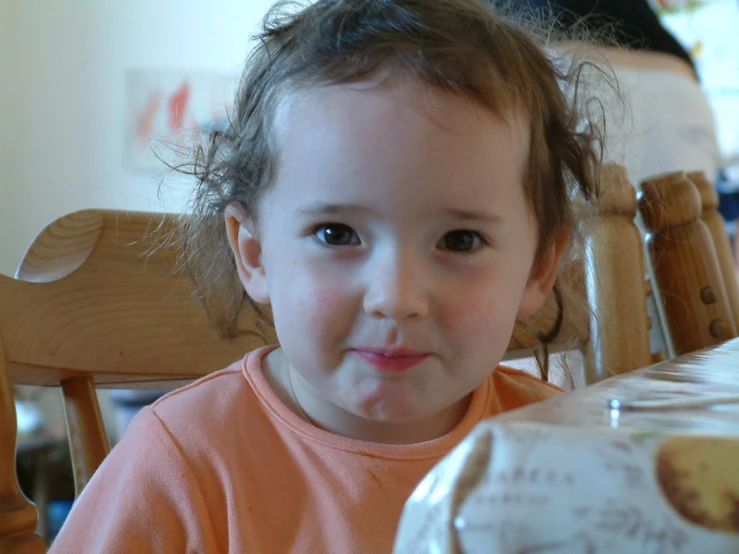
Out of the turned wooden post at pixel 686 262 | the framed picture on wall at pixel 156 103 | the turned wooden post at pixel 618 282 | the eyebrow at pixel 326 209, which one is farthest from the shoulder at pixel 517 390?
the framed picture on wall at pixel 156 103

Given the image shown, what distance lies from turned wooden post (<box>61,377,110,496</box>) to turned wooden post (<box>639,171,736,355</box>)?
608 mm

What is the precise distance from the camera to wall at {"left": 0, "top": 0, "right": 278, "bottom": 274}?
2658 millimetres

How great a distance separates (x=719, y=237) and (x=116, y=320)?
0.70m

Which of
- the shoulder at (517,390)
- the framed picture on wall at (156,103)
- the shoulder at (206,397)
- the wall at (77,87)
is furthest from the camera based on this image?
the framed picture on wall at (156,103)

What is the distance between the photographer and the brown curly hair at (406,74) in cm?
64

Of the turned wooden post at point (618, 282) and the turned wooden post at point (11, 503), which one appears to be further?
the turned wooden post at point (618, 282)

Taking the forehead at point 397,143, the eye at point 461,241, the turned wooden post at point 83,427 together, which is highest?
the forehead at point 397,143

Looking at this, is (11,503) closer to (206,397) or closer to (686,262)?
(206,397)

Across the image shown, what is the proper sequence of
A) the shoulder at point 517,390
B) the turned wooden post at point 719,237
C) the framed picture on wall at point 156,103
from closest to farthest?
the shoulder at point 517,390
the turned wooden post at point 719,237
the framed picture on wall at point 156,103

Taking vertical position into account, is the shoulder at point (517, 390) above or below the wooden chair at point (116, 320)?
below

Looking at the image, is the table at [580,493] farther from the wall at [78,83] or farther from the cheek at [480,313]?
the wall at [78,83]

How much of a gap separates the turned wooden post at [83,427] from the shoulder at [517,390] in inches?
14.6


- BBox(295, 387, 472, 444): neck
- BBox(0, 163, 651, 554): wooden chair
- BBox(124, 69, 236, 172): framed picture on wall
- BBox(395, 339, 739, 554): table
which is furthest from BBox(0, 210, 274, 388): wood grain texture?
BBox(124, 69, 236, 172): framed picture on wall

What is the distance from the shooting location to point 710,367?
444 mm
